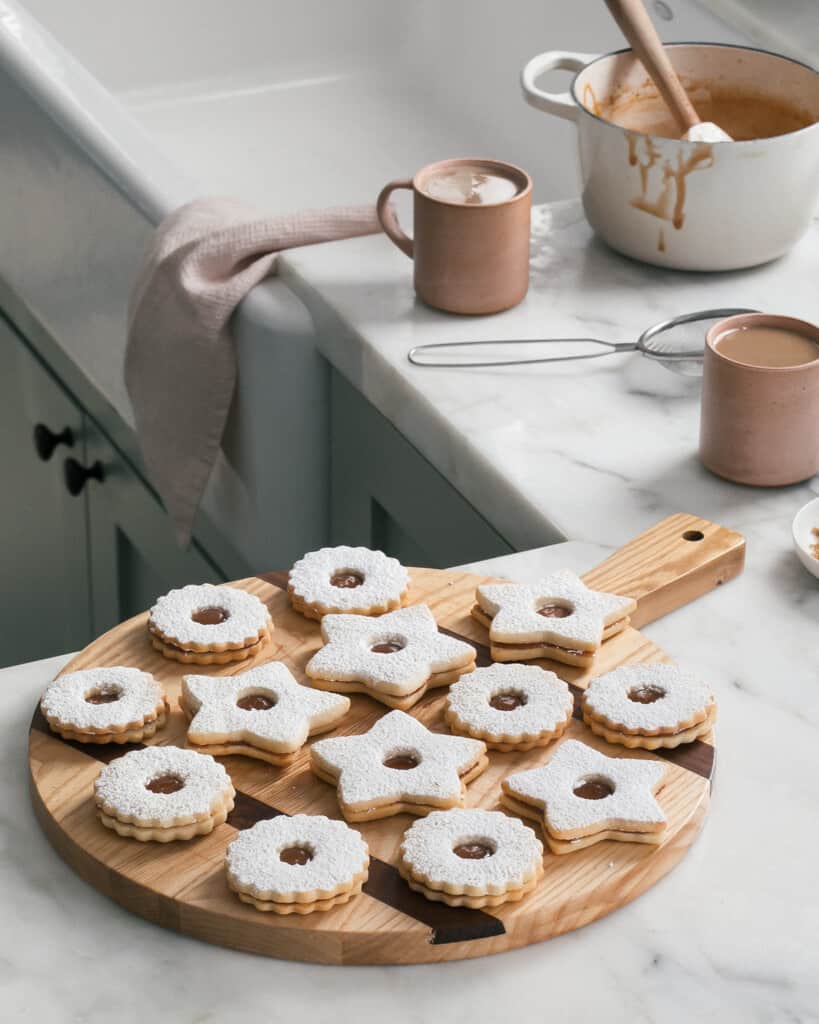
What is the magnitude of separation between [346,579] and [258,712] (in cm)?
15

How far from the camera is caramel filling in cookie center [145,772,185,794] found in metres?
0.78

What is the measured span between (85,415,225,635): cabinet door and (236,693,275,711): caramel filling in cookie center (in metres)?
0.74

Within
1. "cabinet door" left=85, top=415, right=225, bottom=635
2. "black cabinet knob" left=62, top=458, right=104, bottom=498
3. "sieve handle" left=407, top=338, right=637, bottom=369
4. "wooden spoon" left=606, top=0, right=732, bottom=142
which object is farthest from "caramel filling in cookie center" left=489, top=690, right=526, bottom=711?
"black cabinet knob" left=62, top=458, right=104, bottom=498

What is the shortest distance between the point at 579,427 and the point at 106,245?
64 cm

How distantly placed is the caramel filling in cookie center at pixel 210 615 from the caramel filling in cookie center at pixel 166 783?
0.13 metres

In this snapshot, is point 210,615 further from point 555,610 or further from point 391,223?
point 391,223

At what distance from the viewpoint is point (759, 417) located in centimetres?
106

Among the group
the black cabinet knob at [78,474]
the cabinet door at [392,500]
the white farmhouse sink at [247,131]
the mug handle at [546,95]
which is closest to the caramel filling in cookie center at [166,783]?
the cabinet door at [392,500]

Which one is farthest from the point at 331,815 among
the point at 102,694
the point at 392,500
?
the point at 392,500

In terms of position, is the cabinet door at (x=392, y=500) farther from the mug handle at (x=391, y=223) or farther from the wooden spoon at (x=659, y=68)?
the wooden spoon at (x=659, y=68)

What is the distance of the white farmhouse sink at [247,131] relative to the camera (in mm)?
1442

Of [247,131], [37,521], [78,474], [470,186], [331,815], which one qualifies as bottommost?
[37,521]

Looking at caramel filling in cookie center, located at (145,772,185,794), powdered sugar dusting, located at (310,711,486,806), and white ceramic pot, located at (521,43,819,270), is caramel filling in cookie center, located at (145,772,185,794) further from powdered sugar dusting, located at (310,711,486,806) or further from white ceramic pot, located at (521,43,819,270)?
white ceramic pot, located at (521,43,819,270)

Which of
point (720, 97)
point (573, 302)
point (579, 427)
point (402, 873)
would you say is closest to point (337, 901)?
point (402, 873)
